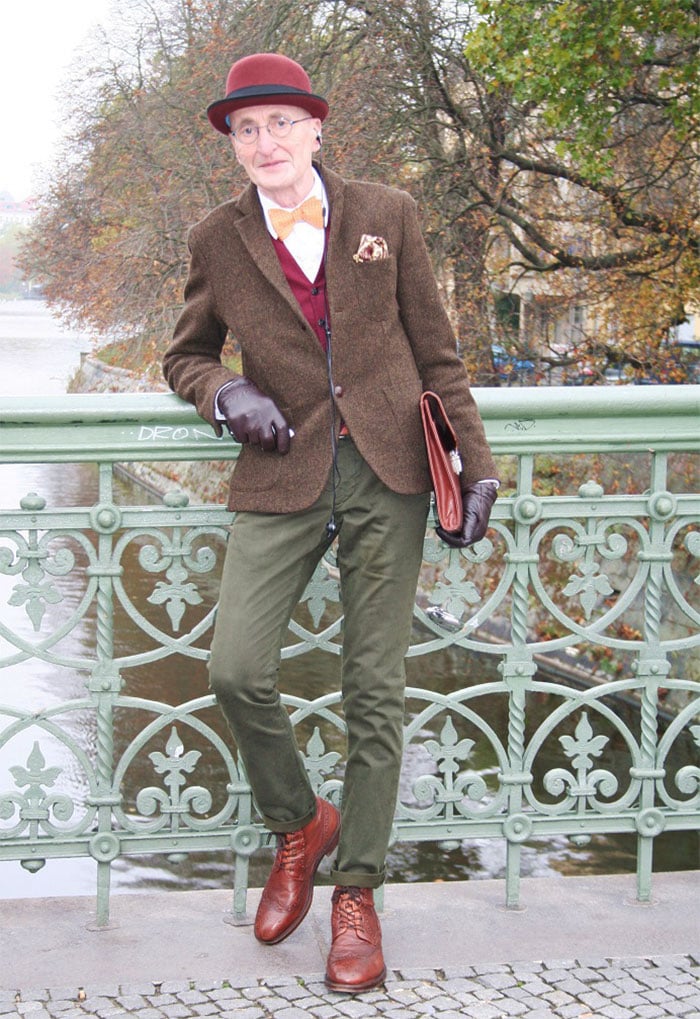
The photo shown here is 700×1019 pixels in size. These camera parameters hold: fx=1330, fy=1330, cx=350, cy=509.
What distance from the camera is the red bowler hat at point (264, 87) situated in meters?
3.00

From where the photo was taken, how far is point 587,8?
38.3 ft

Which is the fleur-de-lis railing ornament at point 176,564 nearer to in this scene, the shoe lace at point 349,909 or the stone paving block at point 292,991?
the shoe lace at point 349,909

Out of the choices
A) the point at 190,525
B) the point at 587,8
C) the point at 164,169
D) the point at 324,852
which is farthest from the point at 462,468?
the point at 164,169

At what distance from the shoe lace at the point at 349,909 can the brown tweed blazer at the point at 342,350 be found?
0.91 metres

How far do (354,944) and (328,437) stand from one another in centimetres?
116

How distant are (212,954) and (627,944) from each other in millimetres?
1007

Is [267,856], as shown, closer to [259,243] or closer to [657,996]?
[657,996]

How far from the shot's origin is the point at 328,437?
306 cm

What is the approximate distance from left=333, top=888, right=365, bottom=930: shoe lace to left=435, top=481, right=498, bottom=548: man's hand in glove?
844 millimetres

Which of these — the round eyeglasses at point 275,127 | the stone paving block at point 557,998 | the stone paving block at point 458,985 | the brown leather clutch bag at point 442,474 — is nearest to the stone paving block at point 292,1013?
the stone paving block at point 458,985

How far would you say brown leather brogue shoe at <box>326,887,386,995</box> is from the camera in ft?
9.80

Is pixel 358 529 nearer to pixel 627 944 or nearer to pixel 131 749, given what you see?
pixel 131 749

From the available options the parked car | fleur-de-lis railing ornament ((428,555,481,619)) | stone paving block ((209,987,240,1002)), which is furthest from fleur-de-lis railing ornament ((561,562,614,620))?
the parked car

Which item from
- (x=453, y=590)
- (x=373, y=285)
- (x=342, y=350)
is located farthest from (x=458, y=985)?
(x=373, y=285)
